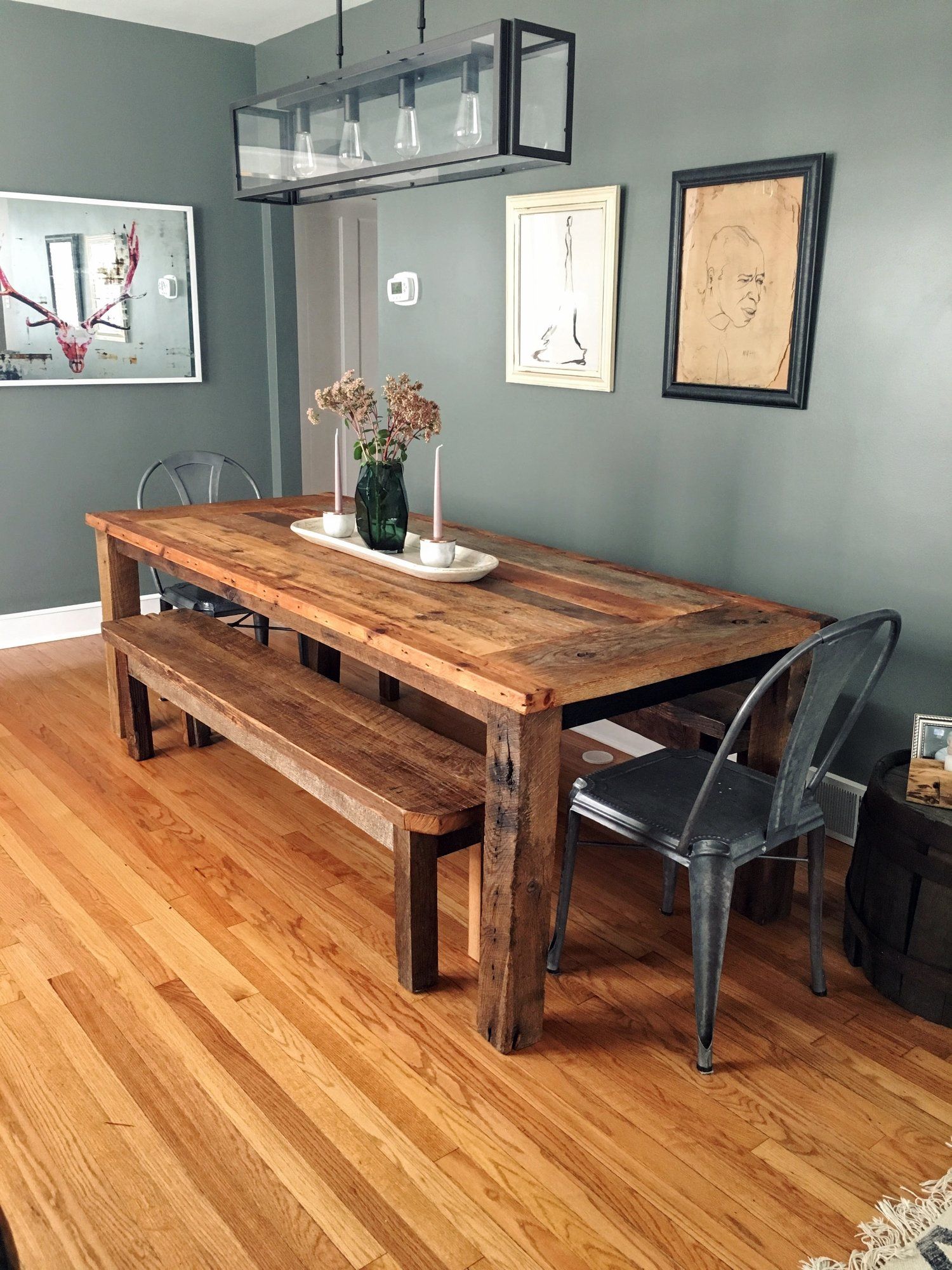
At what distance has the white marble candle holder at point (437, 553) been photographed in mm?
2684

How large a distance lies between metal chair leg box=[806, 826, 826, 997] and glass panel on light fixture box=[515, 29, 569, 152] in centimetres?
155

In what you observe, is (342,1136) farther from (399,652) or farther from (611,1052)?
(399,652)

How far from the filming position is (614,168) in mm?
3371

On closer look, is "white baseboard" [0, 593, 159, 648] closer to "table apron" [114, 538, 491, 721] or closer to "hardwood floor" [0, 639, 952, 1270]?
"table apron" [114, 538, 491, 721]

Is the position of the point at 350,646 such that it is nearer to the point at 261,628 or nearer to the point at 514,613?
the point at 514,613

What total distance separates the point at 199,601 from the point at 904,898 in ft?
8.38

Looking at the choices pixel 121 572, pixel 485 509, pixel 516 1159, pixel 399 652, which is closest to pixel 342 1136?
pixel 516 1159

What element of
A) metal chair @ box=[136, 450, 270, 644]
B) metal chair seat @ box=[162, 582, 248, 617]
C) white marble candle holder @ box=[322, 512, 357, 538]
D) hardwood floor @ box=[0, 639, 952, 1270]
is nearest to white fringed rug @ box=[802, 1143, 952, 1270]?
hardwood floor @ box=[0, 639, 952, 1270]

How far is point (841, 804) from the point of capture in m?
3.00

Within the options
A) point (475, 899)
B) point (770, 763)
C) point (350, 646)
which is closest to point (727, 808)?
point (770, 763)

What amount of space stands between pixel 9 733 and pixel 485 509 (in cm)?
196

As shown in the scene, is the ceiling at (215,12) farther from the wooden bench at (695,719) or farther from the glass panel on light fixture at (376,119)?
the wooden bench at (695,719)

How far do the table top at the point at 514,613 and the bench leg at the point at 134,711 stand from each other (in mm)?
422

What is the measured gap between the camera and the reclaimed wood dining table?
1.94 metres
